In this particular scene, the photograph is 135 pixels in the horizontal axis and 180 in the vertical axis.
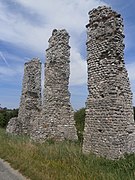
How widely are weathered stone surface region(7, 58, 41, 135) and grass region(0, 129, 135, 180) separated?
8.48 metres

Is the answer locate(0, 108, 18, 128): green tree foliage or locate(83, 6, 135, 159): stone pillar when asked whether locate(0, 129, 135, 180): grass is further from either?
locate(0, 108, 18, 128): green tree foliage

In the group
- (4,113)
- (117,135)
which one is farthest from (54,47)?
(4,113)

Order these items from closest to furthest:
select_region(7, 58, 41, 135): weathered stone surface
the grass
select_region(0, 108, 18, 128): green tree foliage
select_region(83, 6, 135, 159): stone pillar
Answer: the grass, select_region(83, 6, 135, 159): stone pillar, select_region(7, 58, 41, 135): weathered stone surface, select_region(0, 108, 18, 128): green tree foliage

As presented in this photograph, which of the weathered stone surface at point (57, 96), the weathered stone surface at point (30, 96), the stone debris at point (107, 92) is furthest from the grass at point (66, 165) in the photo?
the weathered stone surface at point (30, 96)

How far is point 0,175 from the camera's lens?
960cm

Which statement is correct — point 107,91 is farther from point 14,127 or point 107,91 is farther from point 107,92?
point 14,127

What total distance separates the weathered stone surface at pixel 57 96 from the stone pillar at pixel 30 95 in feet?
13.0

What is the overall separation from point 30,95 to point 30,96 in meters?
0.07

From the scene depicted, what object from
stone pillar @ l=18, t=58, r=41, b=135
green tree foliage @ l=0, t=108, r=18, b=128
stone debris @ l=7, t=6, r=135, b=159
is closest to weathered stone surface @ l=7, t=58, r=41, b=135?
stone pillar @ l=18, t=58, r=41, b=135

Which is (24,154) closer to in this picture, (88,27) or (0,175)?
(0,175)

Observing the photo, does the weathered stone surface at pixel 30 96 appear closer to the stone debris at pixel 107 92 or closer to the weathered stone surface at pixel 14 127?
the weathered stone surface at pixel 14 127

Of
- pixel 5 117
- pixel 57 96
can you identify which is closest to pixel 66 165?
pixel 57 96

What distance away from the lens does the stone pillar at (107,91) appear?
35.1 ft

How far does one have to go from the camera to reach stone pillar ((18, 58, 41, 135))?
20.9 m
